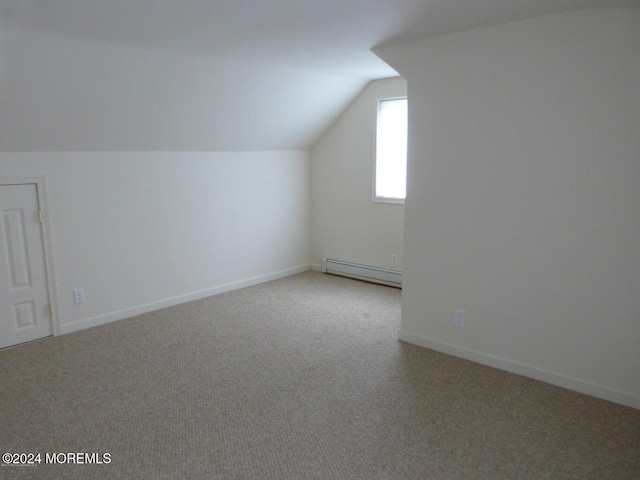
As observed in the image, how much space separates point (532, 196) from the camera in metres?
3.01

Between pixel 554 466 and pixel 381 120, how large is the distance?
3.83m

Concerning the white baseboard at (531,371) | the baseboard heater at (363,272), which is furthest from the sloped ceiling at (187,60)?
the white baseboard at (531,371)

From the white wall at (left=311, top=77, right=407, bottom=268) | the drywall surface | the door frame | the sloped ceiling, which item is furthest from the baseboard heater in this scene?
the door frame

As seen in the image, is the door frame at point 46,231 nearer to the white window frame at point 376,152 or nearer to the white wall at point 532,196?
the white wall at point 532,196

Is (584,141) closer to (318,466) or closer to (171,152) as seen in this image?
(318,466)

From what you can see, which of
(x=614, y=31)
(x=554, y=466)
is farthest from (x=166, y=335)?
(x=614, y=31)

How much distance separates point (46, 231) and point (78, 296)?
2.01 ft

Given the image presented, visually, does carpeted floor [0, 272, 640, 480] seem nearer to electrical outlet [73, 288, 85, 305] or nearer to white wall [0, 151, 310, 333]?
electrical outlet [73, 288, 85, 305]

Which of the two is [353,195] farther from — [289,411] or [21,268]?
[21,268]

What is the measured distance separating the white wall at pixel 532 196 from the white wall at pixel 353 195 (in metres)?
1.60

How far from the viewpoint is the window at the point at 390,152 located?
5.03 meters

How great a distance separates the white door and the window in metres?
3.37

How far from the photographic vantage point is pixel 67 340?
12.3 feet

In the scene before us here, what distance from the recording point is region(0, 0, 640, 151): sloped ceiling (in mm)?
2549
